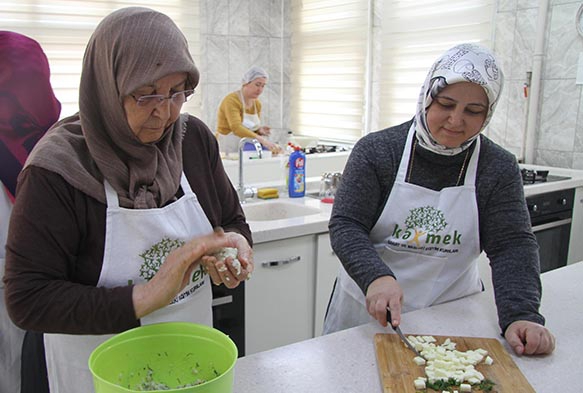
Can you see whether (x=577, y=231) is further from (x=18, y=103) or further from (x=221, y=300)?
(x=18, y=103)

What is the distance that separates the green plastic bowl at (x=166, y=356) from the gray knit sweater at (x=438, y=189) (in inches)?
19.5

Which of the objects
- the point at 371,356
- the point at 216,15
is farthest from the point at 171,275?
the point at 216,15

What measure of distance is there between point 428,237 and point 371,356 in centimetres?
43

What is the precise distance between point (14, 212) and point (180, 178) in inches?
14.9

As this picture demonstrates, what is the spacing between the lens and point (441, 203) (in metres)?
1.47

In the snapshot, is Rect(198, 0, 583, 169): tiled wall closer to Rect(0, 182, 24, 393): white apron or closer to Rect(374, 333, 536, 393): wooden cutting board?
Rect(374, 333, 536, 393): wooden cutting board

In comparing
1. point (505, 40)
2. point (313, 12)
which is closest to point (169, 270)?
point (505, 40)

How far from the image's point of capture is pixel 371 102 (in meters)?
5.41

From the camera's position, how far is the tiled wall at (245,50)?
6.01 metres

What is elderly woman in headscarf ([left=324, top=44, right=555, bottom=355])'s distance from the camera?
53.4 inches

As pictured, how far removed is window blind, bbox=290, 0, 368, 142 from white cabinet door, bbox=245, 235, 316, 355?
335 cm

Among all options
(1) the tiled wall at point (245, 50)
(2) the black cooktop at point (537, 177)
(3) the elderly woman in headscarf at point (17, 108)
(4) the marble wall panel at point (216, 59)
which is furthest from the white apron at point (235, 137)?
(3) the elderly woman in headscarf at point (17, 108)

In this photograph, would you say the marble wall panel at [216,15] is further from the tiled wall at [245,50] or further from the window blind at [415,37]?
the window blind at [415,37]

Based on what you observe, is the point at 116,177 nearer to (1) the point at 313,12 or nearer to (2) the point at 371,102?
(2) the point at 371,102
